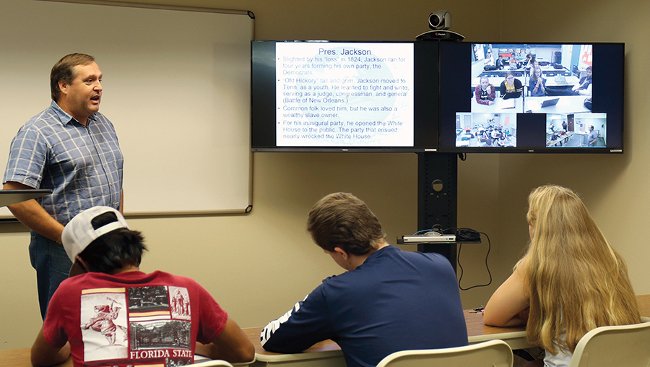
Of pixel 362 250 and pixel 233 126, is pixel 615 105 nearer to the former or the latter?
pixel 233 126

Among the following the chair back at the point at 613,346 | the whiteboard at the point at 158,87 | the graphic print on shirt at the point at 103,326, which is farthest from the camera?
the whiteboard at the point at 158,87

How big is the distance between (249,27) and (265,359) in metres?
2.91

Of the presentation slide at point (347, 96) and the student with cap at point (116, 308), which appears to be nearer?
the student with cap at point (116, 308)

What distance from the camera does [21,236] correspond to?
4.33 meters

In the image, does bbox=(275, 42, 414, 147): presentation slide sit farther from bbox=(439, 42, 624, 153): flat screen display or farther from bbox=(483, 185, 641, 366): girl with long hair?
bbox=(483, 185, 641, 366): girl with long hair

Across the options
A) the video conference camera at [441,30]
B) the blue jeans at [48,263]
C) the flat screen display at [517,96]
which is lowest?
the blue jeans at [48,263]

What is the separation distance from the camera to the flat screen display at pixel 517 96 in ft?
14.1

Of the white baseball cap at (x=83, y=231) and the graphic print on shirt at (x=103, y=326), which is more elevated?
the white baseball cap at (x=83, y=231)

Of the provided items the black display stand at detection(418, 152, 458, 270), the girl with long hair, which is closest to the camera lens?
the black display stand at detection(418, 152, 458, 270)

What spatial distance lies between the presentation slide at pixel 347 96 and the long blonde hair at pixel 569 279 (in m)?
1.85

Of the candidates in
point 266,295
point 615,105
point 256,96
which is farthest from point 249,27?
point 615,105

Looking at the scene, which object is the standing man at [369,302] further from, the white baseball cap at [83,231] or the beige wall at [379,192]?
the beige wall at [379,192]

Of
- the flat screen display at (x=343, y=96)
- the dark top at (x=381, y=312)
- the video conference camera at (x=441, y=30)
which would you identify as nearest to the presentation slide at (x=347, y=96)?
the flat screen display at (x=343, y=96)

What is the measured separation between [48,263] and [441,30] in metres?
2.53
